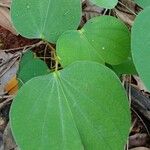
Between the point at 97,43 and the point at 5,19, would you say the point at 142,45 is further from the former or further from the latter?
the point at 5,19

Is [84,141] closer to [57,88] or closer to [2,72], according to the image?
[57,88]

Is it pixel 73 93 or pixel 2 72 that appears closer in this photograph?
pixel 73 93

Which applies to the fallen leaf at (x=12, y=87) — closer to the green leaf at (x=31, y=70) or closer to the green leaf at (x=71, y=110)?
the green leaf at (x=31, y=70)

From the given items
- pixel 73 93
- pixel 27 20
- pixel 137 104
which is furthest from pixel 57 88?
pixel 137 104

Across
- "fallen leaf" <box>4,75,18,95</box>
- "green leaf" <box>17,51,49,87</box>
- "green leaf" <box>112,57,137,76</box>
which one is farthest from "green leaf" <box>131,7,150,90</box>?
"fallen leaf" <box>4,75,18,95</box>

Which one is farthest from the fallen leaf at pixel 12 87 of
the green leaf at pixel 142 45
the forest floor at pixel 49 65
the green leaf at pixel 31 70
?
the green leaf at pixel 142 45

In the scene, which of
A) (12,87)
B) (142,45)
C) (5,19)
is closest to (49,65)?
(12,87)

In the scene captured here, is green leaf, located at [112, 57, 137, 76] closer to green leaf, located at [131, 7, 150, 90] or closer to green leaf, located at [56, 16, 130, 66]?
green leaf, located at [56, 16, 130, 66]
